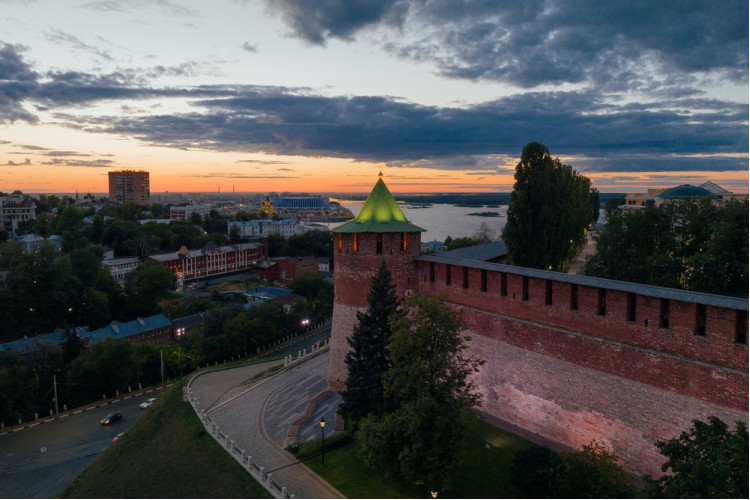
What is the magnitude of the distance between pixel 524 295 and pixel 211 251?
193ft

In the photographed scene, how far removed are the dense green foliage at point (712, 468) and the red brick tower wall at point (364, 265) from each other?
9.56m

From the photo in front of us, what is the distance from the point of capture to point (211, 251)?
6612cm

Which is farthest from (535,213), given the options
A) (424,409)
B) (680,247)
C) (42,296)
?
(42,296)

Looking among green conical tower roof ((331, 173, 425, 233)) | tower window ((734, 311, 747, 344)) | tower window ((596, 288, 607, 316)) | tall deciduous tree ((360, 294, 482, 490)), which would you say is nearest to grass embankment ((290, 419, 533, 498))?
tall deciduous tree ((360, 294, 482, 490))

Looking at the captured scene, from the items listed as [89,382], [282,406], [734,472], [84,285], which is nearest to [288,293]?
[84,285]

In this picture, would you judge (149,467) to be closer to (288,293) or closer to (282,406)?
(282,406)

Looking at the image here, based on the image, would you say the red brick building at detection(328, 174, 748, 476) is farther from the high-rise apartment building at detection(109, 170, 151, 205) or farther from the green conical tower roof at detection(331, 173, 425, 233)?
the high-rise apartment building at detection(109, 170, 151, 205)

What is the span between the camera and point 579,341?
12266 millimetres

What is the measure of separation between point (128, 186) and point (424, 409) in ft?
515

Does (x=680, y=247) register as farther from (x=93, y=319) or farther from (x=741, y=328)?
(x=93, y=319)

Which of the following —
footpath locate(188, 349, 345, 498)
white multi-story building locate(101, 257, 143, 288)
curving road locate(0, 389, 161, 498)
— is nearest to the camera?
footpath locate(188, 349, 345, 498)

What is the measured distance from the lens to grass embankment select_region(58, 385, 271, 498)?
45.6 feet

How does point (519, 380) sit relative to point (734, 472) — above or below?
below

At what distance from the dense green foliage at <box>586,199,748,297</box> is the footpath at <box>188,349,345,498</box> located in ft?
37.4
